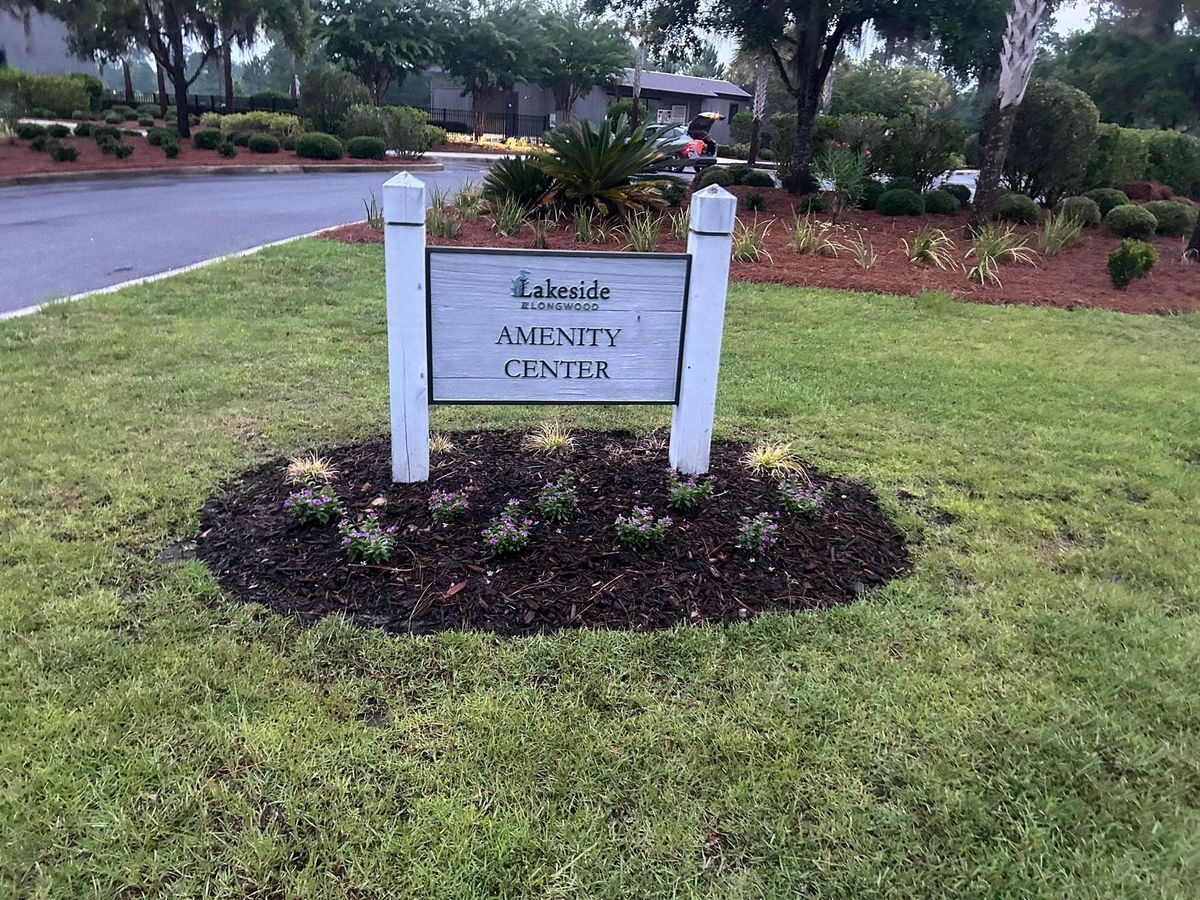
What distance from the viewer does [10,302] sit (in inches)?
289

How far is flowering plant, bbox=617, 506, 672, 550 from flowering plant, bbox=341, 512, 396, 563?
939mm

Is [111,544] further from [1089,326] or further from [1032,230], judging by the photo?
[1032,230]

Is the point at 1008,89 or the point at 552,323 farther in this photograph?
the point at 1008,89

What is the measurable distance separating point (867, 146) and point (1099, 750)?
51.3 feet

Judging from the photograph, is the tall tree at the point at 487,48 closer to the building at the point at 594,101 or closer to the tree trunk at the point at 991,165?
the building at the point at 594,101

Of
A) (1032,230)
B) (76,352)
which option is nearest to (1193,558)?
(76,352)

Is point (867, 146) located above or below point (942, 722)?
above

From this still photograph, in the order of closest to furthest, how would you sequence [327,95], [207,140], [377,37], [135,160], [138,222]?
[138,222]
[135,160]
[207,140]
[327,95]
[377,37]

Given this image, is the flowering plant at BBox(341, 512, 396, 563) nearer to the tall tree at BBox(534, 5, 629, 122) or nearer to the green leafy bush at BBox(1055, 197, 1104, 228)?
the green leafy bush at BBox(1055, 197, 1104, 228)

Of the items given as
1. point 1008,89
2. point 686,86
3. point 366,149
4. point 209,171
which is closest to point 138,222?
point 209,171

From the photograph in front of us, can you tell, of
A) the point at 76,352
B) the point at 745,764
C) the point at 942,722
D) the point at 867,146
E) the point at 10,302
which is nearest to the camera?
the point at 745,764

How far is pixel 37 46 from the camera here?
36.2 metres

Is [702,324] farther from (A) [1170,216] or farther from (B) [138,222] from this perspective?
(A) [1170,216]

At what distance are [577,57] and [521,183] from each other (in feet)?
127
